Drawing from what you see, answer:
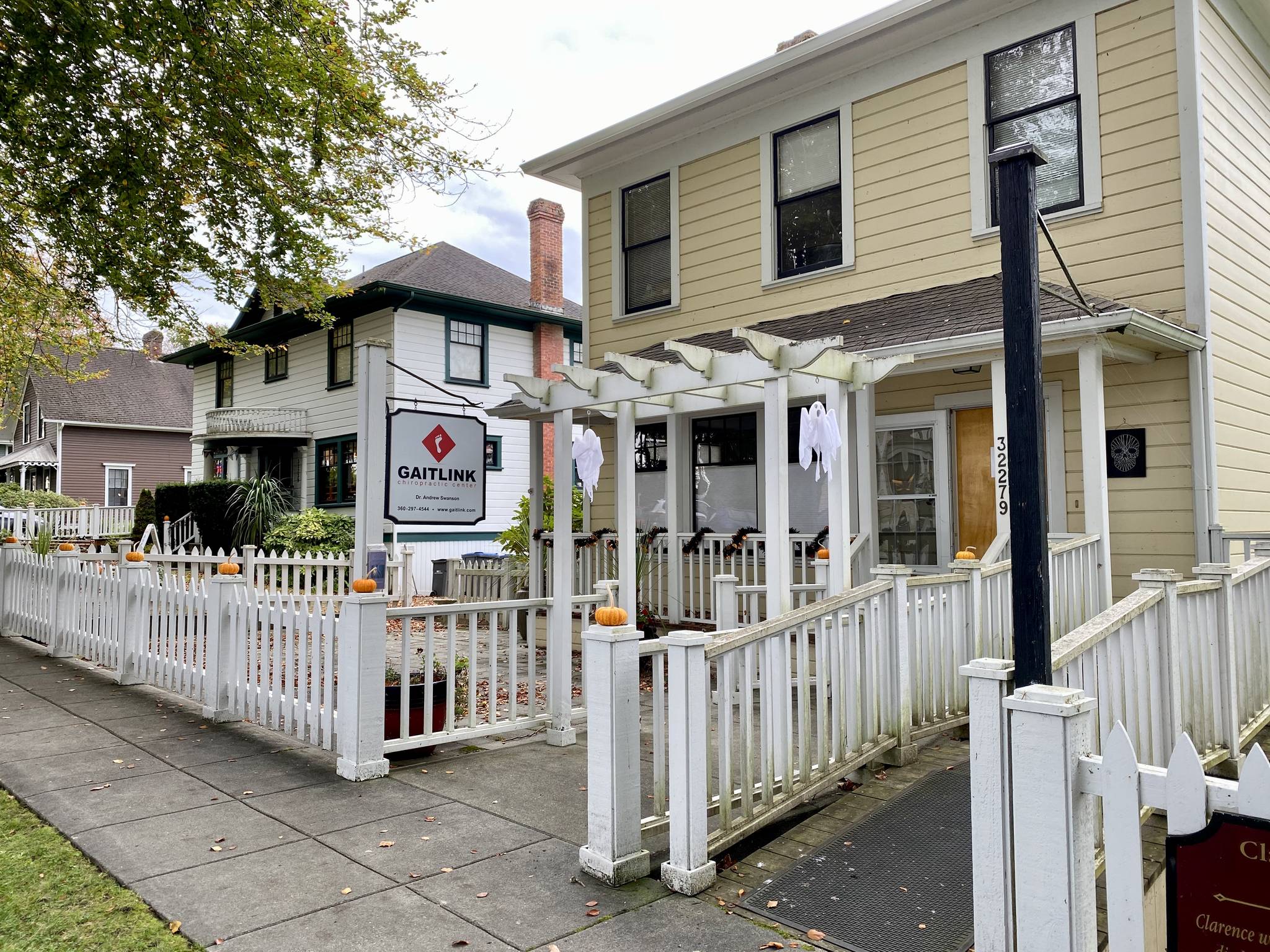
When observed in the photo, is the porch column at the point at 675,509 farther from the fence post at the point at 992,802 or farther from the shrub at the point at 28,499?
the shrub at the point at 28,499

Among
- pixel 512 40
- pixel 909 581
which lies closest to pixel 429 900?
pixel 909 581

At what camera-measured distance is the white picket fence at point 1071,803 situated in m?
2.13

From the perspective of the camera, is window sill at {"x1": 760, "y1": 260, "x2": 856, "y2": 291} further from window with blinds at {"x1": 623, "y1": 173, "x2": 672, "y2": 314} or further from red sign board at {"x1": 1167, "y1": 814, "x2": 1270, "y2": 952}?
red sign board at {"x1": 1167, "y1": 814, "x2": 1270, "y2": 952}

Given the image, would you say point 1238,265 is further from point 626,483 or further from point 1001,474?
point 626,483

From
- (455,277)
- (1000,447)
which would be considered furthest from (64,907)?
(455,277)

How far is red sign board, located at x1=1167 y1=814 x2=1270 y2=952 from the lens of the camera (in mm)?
1988

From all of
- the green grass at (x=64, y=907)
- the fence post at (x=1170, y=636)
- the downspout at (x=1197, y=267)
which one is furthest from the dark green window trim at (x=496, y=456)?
the fence post at (x=1170, y=636)

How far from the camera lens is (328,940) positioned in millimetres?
3176

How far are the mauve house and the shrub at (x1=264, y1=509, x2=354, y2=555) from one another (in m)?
14.6

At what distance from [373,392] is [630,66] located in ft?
38.4

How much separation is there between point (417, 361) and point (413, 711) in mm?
14884

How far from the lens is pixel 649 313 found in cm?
1157

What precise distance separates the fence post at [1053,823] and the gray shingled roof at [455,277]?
60.2 feet

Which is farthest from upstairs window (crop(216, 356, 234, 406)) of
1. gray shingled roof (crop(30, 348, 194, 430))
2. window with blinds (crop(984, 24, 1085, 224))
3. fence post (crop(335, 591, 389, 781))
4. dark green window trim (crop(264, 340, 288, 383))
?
window with blinds (crop(984, 24, 1085, 224))
